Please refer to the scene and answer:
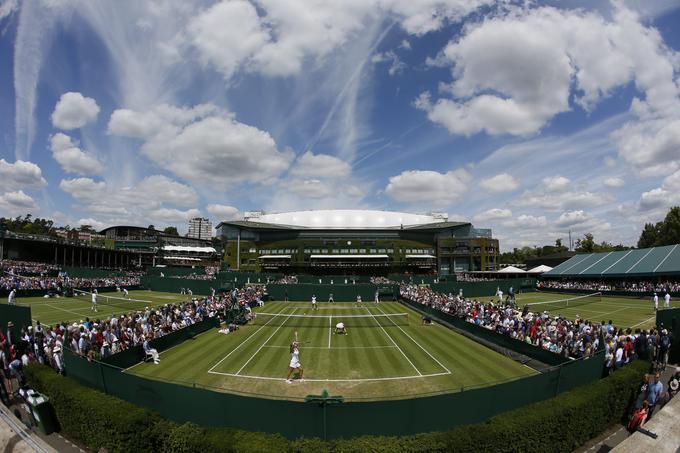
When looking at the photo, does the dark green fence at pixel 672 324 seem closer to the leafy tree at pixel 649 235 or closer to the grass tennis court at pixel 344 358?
the grass tennis court at pixel 344 358

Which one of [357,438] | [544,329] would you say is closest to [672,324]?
[544,329]

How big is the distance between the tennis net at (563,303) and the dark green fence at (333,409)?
32690 millimetres

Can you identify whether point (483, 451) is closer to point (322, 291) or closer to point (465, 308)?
point (465, 308)

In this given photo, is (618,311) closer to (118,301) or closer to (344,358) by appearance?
(344,358)

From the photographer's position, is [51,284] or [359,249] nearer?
[51,284]

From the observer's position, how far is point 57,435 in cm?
1159

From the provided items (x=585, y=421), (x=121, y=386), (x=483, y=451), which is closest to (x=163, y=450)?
(x=121, y=386)

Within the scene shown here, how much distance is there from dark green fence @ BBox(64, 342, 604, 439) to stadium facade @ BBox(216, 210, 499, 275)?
96.3 metres

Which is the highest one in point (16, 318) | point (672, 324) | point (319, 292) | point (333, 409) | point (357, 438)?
point (16, 318)

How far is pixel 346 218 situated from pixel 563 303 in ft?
319

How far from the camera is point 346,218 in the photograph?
453 feet

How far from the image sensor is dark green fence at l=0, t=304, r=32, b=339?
18422 mm

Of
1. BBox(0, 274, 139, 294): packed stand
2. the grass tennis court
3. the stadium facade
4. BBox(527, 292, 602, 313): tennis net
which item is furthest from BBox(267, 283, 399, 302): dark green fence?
the stadium facade

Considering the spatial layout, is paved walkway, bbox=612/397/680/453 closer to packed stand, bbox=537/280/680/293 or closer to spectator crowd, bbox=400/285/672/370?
spectator crowd, bbox=400/285/672/370
